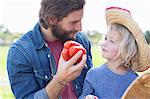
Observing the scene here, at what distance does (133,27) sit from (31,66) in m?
0.72

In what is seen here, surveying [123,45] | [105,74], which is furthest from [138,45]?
[105,74]

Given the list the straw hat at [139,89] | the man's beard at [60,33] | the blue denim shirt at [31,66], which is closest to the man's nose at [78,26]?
the man's beard at [60,33]

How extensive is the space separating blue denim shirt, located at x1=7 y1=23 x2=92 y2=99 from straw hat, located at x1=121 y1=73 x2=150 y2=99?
0.65 metres

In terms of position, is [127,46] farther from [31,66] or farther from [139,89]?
[31,66]

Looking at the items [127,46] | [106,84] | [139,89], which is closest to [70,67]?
[106,84]

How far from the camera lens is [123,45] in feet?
9.32

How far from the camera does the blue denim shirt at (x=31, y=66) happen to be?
3.01 m

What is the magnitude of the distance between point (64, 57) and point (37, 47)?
0.96ft

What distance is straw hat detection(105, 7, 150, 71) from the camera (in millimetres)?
2838

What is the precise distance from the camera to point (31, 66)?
304 cm

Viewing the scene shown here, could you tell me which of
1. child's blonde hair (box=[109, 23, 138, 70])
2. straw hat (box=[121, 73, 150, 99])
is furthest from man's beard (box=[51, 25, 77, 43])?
straw hat (box=[121, 73, 150, 99])

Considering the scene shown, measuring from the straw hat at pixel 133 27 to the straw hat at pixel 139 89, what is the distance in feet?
1.07

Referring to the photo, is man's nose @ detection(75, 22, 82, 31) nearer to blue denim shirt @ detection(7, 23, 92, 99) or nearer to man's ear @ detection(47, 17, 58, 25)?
man's ear @ detection(47, 17, 58, 25)

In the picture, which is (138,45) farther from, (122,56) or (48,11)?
(48,11)
